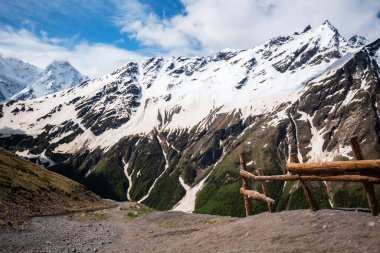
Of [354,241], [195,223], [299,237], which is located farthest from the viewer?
[195,223]

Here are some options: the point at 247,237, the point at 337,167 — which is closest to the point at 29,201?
the point at 247,237

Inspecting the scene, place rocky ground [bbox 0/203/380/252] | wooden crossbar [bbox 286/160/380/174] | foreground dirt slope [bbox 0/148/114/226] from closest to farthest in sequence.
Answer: rocky ground [bbox 0/203/380/252], wooden crossbar [bbox 286/160/380/174], foreground dirt slope [bbox 0/148/114/226]

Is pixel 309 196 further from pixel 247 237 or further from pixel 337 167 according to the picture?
pixel 247 237

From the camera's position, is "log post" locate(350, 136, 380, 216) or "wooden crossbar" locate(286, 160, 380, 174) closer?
"wooden crossbar" locate(286, 160, 380, 174)

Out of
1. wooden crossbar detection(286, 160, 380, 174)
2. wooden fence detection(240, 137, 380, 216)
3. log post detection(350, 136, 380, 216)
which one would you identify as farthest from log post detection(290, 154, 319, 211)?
log post detection(350, 136, 380, 216)

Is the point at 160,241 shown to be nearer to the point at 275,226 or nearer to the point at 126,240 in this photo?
the point at 126,240

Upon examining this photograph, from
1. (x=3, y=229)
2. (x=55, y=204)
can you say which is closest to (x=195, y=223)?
(x=3, y=229)

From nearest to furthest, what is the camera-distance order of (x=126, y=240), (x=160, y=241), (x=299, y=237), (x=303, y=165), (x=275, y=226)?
(x=299, y=237), (x=275, y=226), (x=303, y=165), (x=160, y=241), (x=126, y=240)

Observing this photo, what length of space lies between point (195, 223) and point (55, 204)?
2554cm

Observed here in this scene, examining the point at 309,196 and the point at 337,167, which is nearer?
the point at 337,167

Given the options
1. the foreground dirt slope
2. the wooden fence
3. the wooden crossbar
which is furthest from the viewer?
the foreground dirt slope

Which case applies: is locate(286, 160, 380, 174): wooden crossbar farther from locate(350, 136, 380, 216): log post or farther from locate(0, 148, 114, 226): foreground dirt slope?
locate(0, 148, 114, 226): foreground dirt slope

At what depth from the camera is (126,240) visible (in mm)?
23953

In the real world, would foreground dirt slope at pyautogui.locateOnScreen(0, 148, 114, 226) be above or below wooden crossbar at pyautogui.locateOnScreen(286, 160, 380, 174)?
below
